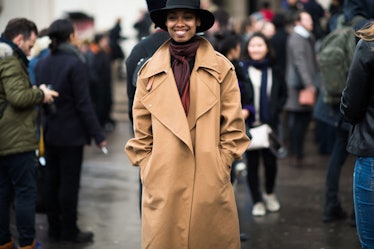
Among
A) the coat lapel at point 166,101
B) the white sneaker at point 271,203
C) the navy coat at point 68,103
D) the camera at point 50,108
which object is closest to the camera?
the coat lapel at point 166,101

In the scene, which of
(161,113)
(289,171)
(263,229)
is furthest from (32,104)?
(289,171)

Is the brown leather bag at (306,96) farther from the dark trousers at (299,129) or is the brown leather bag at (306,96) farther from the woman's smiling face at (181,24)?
the woman's smiling face at (181,24)

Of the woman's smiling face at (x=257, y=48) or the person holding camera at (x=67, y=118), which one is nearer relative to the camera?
the person holding camera at (x=67, y=118)

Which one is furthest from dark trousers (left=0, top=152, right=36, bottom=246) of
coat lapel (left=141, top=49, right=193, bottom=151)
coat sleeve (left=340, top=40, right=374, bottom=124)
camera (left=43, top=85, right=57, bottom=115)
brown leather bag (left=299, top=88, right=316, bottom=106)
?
brown leather bag (left=299, top=88, right=316, bottom=106)

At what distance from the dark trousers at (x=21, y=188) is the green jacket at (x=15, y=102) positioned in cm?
11

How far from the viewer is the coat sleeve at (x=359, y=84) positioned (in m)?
5.28

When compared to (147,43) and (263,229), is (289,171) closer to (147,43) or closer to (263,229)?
(263,229)

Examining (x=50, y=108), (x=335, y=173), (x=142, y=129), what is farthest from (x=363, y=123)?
(x=50, y=108)

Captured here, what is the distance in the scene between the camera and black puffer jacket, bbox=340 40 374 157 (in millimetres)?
5293

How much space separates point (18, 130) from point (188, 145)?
2338 mm

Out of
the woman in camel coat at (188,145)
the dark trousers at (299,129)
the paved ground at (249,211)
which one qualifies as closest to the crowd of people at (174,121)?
the woman in camel coat at (188,145)

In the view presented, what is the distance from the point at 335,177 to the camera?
27.8ft

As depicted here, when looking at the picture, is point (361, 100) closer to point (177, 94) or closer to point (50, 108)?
point (177, 94)

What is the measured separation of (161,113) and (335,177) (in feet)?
12.1
